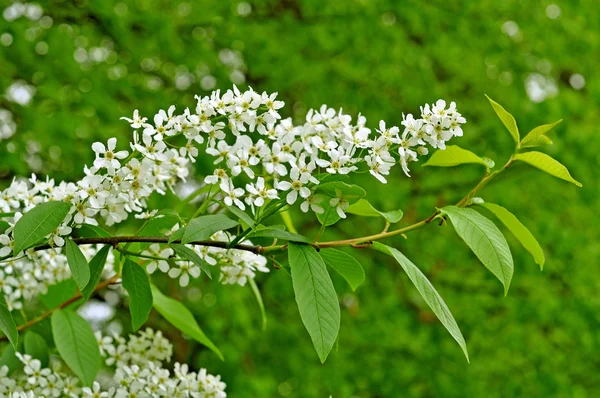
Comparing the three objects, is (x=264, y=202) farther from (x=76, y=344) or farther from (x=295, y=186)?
(x=76, y=344)

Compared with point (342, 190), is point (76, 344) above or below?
below

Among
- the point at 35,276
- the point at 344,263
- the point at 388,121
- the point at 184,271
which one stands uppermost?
the point at 344,263

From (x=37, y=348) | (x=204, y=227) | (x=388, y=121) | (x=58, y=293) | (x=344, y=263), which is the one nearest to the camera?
(x=204, y=227)

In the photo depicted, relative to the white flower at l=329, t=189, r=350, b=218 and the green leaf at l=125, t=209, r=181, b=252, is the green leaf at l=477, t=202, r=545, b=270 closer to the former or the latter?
the white flower at l=329, t=189, r=350, b=218

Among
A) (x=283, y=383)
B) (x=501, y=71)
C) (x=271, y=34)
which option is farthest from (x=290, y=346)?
(x=501, y=71)

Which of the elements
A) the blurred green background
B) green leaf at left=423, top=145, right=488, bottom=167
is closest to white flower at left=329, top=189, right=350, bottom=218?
green leaf at left=423, top=145, right=488, bottom=167

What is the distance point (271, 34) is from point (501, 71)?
6.32ft

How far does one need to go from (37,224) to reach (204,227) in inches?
9.1

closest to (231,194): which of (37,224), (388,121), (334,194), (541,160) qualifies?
(334,194)

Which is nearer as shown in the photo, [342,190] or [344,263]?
[342,190]

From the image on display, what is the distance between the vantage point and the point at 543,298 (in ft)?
17.2

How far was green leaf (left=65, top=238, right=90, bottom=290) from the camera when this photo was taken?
3.51 ft

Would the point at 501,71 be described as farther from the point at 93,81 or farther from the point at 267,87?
the point at 93,81

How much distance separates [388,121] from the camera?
5277 mm
